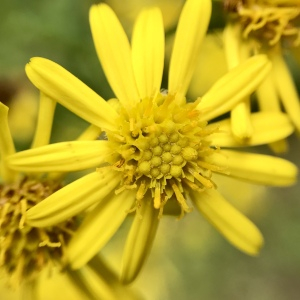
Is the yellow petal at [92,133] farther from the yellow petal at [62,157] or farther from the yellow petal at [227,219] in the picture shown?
the yellow petal at [227,219]

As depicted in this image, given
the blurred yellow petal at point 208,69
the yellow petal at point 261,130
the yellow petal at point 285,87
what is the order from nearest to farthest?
the yellow petal at point 261,130, the yellow petal at point 285,87, the blurred yellow petal at point 208,69

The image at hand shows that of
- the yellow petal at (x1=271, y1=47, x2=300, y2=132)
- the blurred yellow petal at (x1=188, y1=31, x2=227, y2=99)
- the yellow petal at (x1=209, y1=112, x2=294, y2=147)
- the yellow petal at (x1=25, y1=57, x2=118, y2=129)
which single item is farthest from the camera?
the blurred yellow petal at (x1=188, y1=31, x2=227, y2=99)

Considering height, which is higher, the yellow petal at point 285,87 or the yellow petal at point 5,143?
the yellow petal at point 285,87

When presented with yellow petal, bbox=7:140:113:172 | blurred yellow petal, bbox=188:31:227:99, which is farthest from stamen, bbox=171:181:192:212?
blurred yellow petal, bbox=188:31:227:99

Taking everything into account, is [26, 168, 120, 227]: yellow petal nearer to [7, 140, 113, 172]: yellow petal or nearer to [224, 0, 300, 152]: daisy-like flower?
[7, 140, 113, 172]: yellow petal

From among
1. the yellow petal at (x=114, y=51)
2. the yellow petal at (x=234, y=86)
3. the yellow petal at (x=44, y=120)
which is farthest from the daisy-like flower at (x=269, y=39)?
the yellow petal at (x=44, y=120)

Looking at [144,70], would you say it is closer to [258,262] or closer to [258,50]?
[258,50]
